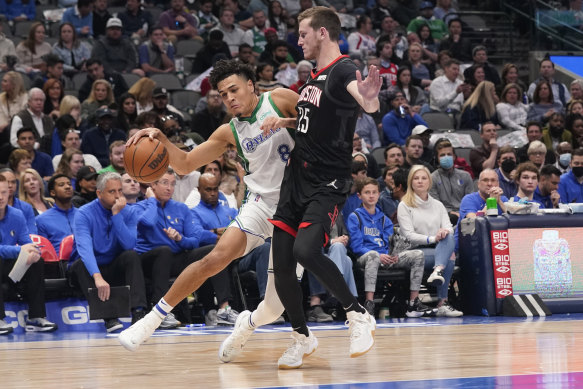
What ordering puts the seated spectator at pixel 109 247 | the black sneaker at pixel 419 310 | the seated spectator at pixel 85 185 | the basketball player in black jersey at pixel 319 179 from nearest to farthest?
the basketball player in black jersey at pixel 319 179 → the seated spectator at pixel 109 247 → the black sneaker at pixel 419 310 → the seated spectator at pixel 85 185

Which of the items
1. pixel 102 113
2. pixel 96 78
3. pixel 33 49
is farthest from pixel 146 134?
pixel 33 49

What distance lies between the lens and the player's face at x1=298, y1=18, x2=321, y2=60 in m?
5.07

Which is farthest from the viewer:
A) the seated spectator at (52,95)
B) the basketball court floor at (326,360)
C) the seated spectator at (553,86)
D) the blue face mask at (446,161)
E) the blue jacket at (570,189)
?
the seated spectator at (553,86)

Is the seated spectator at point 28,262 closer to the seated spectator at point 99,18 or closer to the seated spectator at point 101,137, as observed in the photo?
the seated spectator at point 101,137

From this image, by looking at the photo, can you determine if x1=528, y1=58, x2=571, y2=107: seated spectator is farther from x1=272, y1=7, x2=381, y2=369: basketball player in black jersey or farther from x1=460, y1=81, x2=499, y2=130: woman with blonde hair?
x1=272, y1=7, x2=381, y2=369: basketball player in black jersey

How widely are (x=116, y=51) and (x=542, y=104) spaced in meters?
6.70

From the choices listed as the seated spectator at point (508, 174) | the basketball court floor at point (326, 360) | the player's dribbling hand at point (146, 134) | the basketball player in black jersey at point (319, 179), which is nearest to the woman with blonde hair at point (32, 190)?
the basketball court floor at point (326, 360)

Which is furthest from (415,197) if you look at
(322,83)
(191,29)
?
(191,29)

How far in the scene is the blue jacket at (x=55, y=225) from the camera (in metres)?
8.67

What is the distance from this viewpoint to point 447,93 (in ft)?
47.0

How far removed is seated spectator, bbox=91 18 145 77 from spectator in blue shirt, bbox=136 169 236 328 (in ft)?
16.1

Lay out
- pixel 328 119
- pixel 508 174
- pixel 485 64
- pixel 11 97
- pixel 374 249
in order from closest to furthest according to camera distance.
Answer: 1. pixel 328 119
2. pixel 374 249
3. pixel 508 174
4. pixel 11 97
5. pixel 485 64

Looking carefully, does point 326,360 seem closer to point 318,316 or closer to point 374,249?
point 318,316

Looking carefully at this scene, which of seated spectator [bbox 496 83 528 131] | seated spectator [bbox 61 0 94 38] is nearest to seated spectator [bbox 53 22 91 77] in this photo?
seated spectator [bbox 61 0 94 38]
